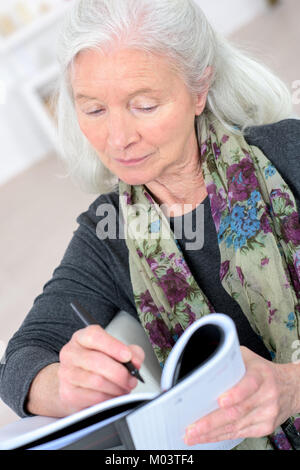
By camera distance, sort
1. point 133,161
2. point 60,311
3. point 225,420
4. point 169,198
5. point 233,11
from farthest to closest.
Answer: point 233,11
point 169,198
point 60,311
point 133,161
point 225,420

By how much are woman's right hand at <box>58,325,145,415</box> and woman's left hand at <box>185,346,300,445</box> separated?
135 mm

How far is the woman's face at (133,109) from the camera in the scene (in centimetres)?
116

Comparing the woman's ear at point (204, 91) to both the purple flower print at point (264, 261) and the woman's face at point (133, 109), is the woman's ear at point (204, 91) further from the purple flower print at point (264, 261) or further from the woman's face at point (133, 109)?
the purple flower print at point (264, 261)

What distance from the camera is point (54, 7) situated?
5891 mm

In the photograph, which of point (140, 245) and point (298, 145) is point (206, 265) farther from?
point (298, 145)

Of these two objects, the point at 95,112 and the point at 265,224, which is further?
the point at 265,224

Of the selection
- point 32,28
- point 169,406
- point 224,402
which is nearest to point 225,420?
point 224,402

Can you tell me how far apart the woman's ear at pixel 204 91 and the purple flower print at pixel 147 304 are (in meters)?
0.45

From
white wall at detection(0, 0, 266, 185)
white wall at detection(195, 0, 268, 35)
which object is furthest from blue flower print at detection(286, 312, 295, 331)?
white wall at detection(195, 0, 268, 35)

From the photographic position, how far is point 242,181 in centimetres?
137

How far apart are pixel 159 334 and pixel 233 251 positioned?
0.26 metres

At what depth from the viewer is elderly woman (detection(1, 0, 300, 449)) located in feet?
3.83

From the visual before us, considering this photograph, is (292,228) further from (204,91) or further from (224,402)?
(224,402)

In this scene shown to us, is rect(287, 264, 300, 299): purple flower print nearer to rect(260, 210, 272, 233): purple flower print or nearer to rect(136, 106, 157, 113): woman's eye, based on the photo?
rect(260, 210, 272, 233): purple flower print
